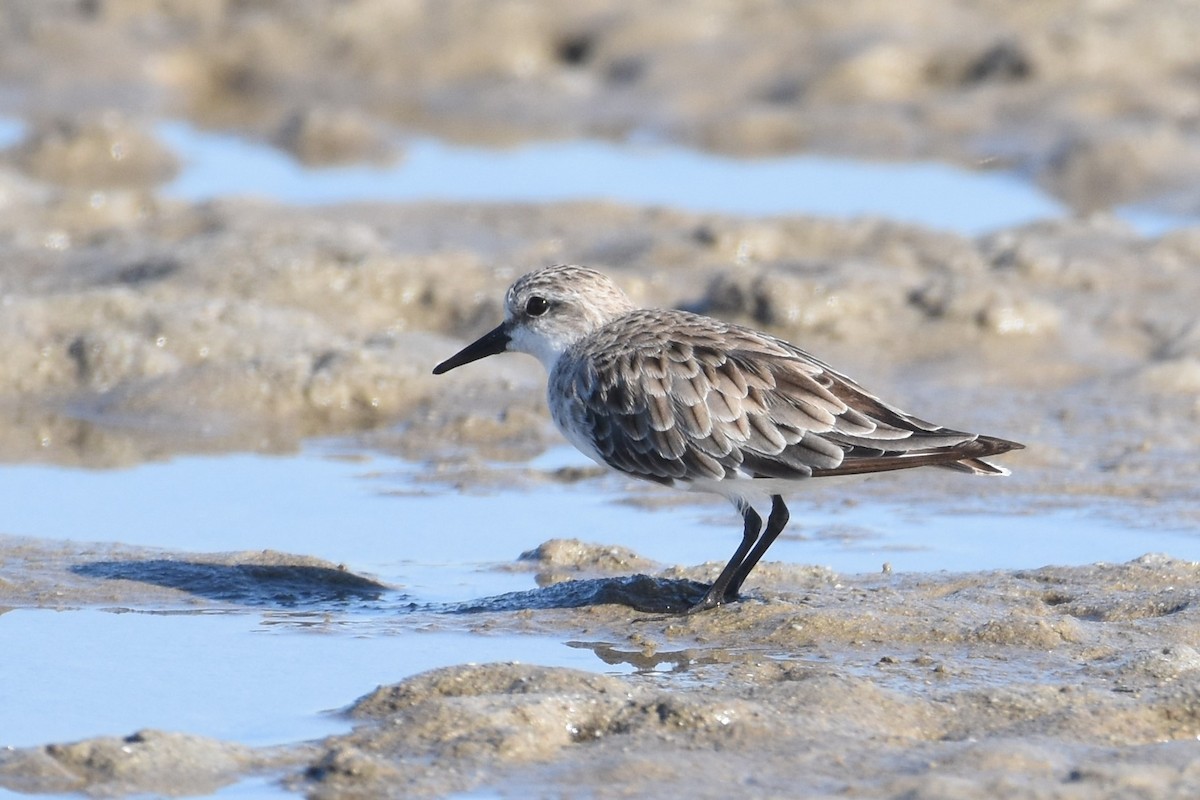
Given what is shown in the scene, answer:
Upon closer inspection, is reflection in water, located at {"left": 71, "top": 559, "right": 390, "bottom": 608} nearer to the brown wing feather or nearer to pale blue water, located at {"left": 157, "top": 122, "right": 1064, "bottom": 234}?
the brown wing feather

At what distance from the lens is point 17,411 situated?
388 inches

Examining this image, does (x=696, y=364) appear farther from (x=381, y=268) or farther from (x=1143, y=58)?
(x=1143, y=58)

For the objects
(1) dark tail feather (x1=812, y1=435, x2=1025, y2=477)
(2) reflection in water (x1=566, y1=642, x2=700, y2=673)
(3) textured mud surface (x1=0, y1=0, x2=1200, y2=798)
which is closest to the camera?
(3) textured mud surface (x1=0, y1=0, x2=1200, y2=798)

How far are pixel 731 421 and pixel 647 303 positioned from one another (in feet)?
16.5

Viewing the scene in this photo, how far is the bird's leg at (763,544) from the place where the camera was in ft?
21.5

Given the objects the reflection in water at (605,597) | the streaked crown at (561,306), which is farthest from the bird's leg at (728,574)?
the streaked crown at (561,306)

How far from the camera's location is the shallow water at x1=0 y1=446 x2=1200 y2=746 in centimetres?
565

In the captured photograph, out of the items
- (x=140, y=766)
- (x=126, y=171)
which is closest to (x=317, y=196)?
(x=126, y=171)

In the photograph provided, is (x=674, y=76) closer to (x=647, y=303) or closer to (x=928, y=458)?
(x=647, y=303)

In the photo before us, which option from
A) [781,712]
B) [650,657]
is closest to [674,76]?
[650,657]

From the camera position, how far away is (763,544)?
262 inches

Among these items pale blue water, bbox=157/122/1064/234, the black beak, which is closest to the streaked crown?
the black beak

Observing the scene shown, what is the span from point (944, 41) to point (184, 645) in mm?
13428

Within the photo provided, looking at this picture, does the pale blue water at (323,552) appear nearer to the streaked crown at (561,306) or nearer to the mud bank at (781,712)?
the mud bank at (781,712)
